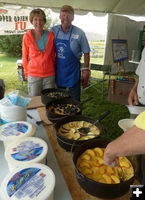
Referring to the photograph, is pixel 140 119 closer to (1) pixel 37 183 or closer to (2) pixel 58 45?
(1) pixel 37 183

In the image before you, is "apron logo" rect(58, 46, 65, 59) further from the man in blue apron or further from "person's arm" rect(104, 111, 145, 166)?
"person's arm" rect(104, 111, 145, 166)

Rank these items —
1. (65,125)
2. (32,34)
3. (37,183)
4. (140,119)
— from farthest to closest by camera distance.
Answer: (32,34)
(65,125)
(37,183)
(140,119)

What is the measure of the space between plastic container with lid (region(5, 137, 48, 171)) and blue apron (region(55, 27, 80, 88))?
1.71 m

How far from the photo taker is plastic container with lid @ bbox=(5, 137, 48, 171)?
88 cm

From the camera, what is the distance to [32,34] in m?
2.40

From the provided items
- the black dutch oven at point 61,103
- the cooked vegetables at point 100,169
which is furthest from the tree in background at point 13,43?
the cooked vegetables at point 100,169

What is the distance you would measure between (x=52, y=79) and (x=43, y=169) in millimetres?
1883

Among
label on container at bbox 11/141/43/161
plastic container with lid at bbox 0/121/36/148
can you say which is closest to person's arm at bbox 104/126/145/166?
label on container at bbox 11/141/43/161

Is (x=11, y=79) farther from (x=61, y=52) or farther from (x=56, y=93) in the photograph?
(x=56, y=93)

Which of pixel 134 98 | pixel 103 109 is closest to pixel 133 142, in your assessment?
pixel 134 98

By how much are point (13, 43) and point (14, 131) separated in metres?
11.7

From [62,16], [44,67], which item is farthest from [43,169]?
[62,16]

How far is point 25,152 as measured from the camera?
3.10 feet

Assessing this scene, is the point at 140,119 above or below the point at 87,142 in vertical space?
above
